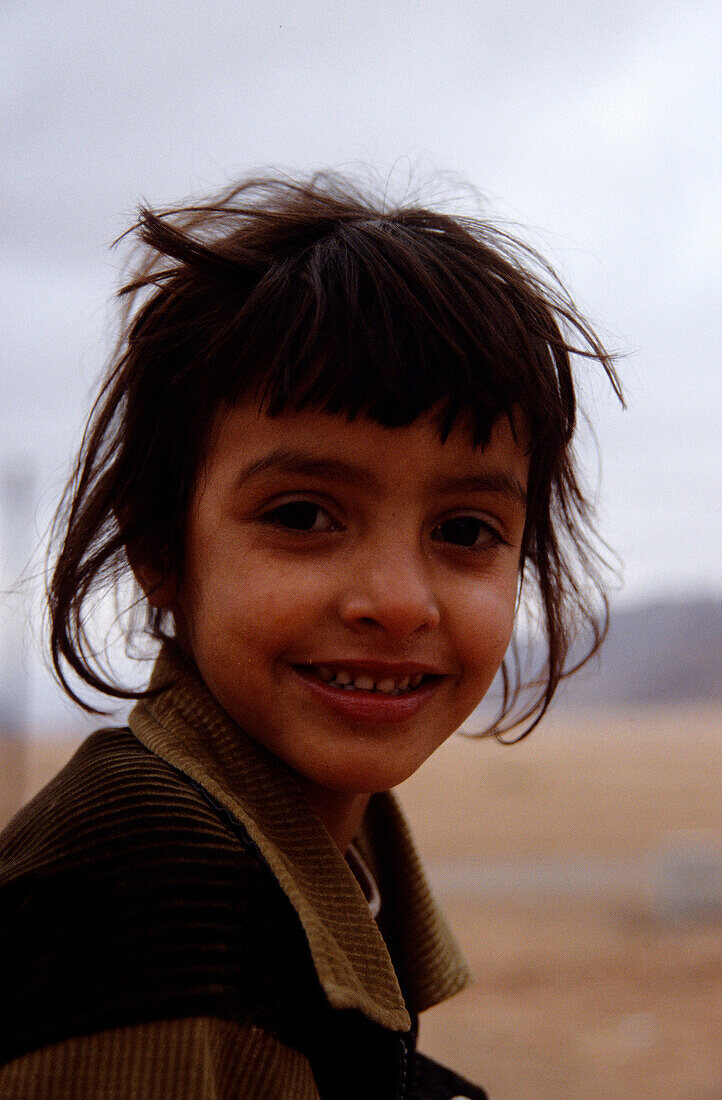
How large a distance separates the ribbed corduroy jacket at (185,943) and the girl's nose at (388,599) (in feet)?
0.66

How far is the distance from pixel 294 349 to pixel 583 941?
5955mm

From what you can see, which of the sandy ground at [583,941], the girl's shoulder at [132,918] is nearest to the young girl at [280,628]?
the girl's shoulder at [132,918]

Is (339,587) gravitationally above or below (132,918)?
above

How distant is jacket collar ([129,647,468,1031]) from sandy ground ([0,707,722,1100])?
11.1ft

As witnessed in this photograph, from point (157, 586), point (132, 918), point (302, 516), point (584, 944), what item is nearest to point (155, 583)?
point (157, 586)

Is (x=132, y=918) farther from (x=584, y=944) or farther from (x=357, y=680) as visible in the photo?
(x=584, y=944)

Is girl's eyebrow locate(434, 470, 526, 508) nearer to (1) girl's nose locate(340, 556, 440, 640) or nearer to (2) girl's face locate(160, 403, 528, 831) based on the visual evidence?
(2) girl's face locate(160, 403, 528, 831)

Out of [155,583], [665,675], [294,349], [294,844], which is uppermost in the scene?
[294,349]

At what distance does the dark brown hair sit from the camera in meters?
1.23

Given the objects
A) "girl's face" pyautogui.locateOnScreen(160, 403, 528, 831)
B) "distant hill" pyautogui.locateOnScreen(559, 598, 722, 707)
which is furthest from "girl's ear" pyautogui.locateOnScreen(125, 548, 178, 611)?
"distant hill" pyautogui.locateOnScreen(559, 598, 722, 707)

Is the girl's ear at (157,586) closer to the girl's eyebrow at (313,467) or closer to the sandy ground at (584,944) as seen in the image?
the girl's eyebrow at (313,467)

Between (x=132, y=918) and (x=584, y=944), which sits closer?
(x=132, y=918)

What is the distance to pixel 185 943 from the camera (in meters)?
0.85

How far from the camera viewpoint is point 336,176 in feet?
5.98
